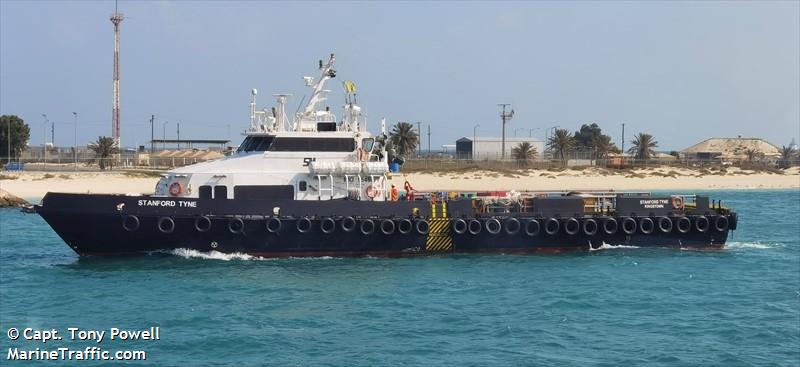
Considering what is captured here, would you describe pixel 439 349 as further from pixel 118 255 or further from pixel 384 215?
pixel 118 255

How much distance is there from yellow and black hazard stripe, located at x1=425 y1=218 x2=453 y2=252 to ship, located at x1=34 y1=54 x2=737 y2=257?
30 millimetres

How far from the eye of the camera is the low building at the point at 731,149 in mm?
112688

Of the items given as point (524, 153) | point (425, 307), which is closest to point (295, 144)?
point (425, 307)

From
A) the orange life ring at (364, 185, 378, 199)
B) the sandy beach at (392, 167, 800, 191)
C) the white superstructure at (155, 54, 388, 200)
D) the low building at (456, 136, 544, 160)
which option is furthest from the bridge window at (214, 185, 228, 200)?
the low building at (456, 136, 544, 160)

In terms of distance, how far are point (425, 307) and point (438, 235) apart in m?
6.87

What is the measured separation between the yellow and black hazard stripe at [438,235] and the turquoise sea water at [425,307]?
0.49m

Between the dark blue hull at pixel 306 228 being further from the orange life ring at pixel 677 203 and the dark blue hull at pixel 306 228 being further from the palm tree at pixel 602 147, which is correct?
the palm tree at pixel 602 147

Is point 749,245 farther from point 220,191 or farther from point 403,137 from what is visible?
point 403,137

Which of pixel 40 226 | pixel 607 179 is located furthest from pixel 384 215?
pixel 607 179

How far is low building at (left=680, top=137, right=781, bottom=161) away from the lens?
112688 millimetres

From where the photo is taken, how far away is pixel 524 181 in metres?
68.7

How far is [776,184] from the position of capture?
262 feet

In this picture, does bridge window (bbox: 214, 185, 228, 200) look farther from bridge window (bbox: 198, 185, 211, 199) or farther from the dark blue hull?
the dark blue hull

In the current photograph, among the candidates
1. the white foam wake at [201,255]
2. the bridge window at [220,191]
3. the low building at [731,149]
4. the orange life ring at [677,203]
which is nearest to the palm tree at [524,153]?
the low building at [731,149]
